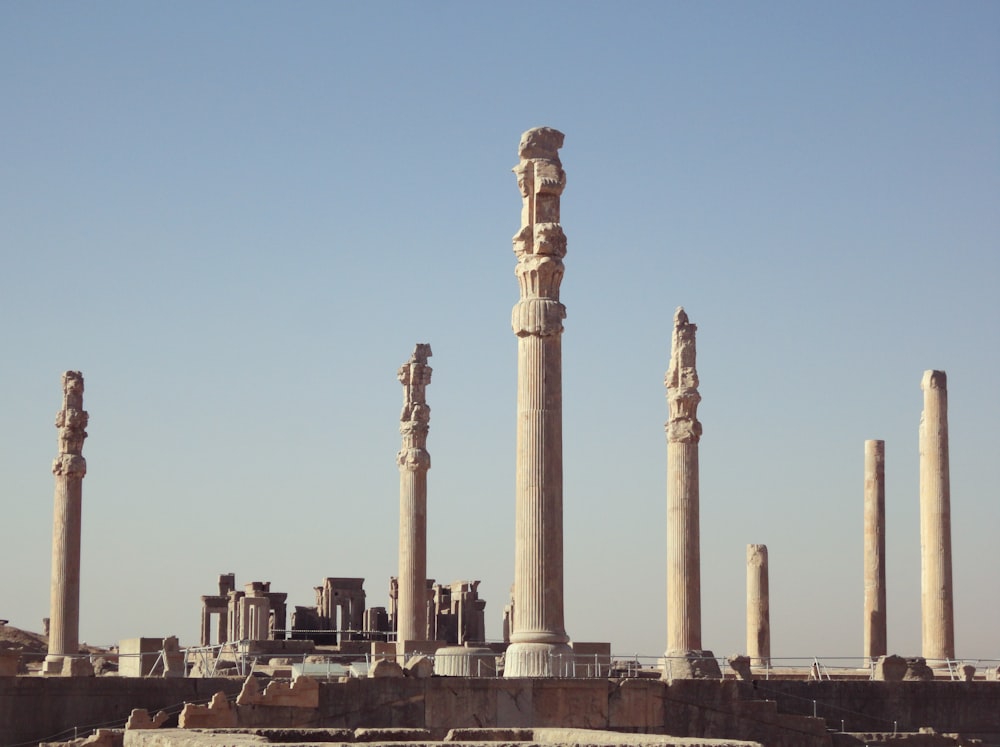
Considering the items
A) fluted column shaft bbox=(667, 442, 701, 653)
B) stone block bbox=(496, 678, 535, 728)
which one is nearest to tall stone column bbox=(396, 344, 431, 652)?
fluted column shaft bbox=(667, 442, 701, 653)

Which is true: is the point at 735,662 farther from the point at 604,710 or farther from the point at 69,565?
the point at 69,565

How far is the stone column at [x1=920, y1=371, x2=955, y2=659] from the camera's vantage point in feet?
114

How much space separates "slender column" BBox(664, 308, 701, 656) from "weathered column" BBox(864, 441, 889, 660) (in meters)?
7.55

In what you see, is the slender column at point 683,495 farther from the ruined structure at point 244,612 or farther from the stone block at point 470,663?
the ruined structure at point 244,612

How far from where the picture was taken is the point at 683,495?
3145cm

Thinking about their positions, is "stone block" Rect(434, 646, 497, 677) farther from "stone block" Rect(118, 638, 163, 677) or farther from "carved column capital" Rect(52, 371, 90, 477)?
"carved column capital" Rect(52, 371, 90, 477)

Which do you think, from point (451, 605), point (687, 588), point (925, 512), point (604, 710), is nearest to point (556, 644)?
point (604, 710)

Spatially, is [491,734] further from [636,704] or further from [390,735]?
[636,704]

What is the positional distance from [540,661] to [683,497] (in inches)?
327

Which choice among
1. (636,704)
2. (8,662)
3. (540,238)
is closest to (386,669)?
(636,704)

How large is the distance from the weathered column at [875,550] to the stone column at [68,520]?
16393 mm

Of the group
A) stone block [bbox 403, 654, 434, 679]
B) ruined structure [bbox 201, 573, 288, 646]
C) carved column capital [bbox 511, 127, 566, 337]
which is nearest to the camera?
→ carved column capital [bbox 511, 127, 566, 337]

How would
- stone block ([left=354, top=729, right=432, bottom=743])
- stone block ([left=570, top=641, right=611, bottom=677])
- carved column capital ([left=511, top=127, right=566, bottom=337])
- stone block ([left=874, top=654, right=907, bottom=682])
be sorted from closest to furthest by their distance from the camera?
stone block ([left=354, top=729, right=432, bottom=743])
carved column capital ([left=511, top=127, right=566, bottom=337])
stone block ([left=570, top=641, right=611, bottom=677])
stone block ([left=874, top=654, right=907, bottom=682])

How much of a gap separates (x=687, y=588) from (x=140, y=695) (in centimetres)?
1040
